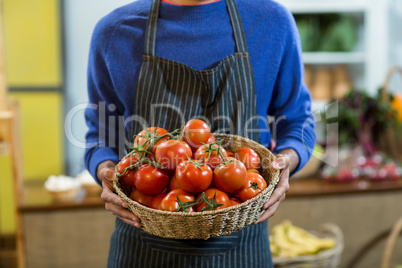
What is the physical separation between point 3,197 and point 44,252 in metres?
1.25

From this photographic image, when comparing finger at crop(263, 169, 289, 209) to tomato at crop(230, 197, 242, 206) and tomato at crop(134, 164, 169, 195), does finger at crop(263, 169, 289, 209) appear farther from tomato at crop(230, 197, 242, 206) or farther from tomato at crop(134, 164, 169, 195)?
tomato at crop(134, 164, 169, 195)

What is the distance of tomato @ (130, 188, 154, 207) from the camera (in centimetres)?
101

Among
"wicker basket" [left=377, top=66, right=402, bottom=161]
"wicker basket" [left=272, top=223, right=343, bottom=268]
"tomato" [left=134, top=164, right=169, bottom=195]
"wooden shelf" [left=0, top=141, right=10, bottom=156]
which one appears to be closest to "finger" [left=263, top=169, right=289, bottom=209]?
"tomato" [left=134, top=164, right=169, bottom=195]

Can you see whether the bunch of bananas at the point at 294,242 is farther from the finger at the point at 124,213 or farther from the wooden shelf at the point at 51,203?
the finger at the point at 124,213

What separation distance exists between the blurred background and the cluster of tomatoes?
127 cm

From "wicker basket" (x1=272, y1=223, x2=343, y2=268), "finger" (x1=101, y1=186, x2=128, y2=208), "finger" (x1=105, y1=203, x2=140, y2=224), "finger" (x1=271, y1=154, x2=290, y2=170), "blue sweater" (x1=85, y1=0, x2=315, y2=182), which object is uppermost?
"blue sweater" (x1=85, y1=0, x2=315, y2=182)

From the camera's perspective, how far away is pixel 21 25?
3.45 m

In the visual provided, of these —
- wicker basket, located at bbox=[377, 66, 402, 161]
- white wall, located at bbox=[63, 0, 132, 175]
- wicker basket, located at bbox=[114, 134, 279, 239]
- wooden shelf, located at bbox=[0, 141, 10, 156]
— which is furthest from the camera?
white wall, located at bbox=[63, 0, 132, 175]

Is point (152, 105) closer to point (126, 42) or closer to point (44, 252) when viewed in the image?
point (126, 42)

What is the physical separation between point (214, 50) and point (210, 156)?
13.0 inches

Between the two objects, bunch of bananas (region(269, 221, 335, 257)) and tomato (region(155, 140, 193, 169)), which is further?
bunch of bananas (region(269, 221, 335, 257))

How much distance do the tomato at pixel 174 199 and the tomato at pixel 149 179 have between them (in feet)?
0.14

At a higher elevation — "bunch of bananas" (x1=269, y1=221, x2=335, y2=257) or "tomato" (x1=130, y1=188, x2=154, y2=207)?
"tomato" (x1=130, y1=188, x2=154, y2=207)

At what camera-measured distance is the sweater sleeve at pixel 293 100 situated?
1.22 meters
